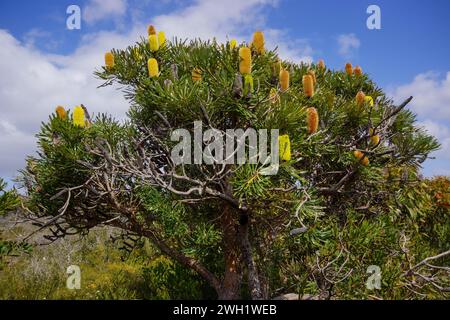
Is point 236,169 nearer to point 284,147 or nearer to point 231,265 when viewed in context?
point 284,147

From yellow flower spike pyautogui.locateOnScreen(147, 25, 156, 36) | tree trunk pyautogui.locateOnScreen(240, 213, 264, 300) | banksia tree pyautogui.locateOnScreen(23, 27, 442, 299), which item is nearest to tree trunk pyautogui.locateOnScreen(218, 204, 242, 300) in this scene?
banksia tree pyautogui.locateOnScreen(23, 27, 442, 299)

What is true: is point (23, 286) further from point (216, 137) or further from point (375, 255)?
point (375, 255)

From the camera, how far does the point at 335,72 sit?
509 cm

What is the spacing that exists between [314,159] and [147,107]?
177 cm

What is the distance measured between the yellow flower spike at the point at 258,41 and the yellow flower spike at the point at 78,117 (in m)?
1.72

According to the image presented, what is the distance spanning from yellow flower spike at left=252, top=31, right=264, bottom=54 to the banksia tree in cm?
5

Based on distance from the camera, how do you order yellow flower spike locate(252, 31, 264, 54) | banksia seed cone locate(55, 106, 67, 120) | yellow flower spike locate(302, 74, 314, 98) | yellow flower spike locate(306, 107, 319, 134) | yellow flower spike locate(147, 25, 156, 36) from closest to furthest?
yellow flower spike locate(306, 107, 319, 134) < yellow flower spike locate(302, 74, 314, 98) < banksia seed cone locate(55, 106, 67, 120) < yellow flower spike locate(252, 31, 264, 54) < yellow flower spike locate(147, 25, 156, 36)

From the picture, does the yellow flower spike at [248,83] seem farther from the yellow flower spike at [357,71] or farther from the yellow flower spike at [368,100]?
the yellow flower spike at [357,71]

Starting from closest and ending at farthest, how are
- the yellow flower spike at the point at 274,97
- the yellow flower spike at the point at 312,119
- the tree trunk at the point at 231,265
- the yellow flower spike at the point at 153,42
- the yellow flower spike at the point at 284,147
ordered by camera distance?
the yellow flower spike at the point at 284,147
the yellow flower spike at the point at 312,119
the yellow flower spike at the point at 274,97
the yellow flower spike at the point at 153,42
the tree trunk at the point at 231,265

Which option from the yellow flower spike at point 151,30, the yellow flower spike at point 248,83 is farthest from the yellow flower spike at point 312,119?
the yellow flower spike at point 151,30

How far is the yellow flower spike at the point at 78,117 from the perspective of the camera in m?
3.61

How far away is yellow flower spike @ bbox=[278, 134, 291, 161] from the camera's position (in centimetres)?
280

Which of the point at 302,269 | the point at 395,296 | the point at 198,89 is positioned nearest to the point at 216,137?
the point at 198,89

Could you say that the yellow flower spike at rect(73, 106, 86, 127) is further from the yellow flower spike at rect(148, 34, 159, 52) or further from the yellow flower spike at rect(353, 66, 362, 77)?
the yellow flower spike at rect(353, 66, 362, 77)
